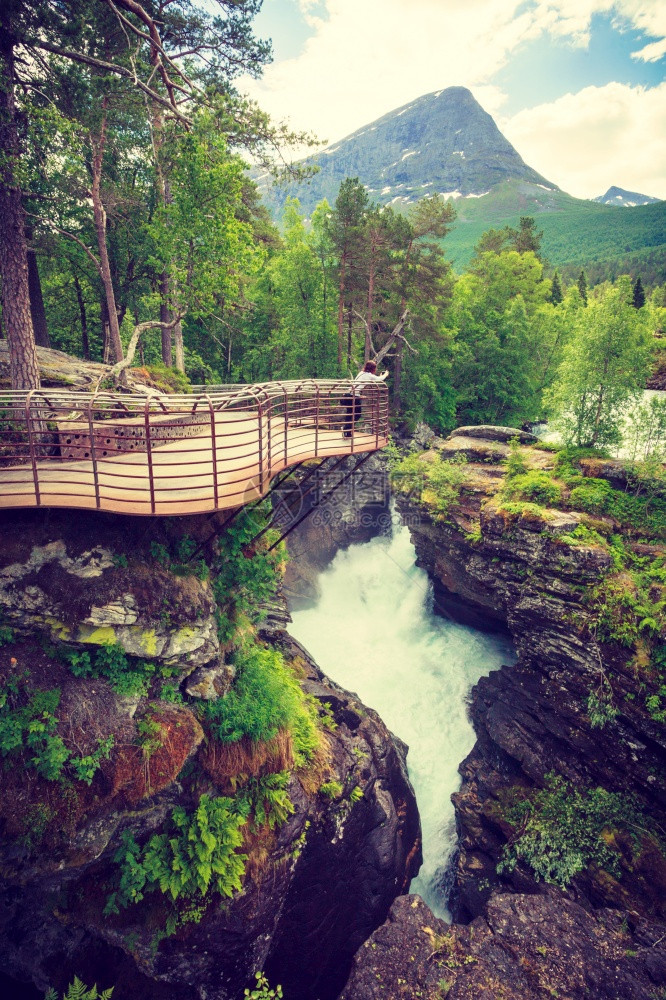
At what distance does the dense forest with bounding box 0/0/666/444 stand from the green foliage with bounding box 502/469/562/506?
472 cm

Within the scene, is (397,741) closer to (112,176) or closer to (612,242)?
(112,176)

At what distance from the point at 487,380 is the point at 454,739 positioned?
23.4 m

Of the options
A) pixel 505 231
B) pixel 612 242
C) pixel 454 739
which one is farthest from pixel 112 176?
pixel 612 242

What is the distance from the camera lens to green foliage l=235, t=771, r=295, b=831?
8.65 meters

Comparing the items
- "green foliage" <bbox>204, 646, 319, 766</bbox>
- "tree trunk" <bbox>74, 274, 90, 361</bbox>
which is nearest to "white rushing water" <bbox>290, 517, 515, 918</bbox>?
"green foliage" <bbox>204, 646, 319, 766</bbox>

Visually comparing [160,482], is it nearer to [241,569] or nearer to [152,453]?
[152,453]

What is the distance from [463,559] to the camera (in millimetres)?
17859

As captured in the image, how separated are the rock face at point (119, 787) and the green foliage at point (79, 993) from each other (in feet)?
0.70

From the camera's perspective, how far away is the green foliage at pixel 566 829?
11.5 m

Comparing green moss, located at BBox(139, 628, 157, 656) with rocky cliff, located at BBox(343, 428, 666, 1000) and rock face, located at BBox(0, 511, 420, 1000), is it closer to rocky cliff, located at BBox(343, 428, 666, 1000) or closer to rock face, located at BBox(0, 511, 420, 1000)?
rock face, located at BBox(0, 511, 420, 1000)

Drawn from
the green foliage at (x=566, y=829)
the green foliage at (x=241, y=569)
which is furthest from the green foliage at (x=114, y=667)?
the green foliage at (x=566, y=829)

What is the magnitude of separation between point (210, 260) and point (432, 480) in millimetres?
12167

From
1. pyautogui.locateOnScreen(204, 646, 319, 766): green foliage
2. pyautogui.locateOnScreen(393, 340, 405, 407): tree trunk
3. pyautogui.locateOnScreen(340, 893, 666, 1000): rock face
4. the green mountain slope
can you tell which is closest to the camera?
pyautogui.locateOnScreen(204, 646, 319, 766): green foliage

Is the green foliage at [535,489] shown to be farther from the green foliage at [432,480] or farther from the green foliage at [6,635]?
the green foliage at [6,635]
